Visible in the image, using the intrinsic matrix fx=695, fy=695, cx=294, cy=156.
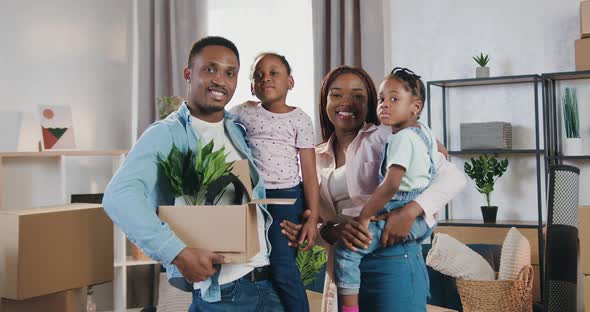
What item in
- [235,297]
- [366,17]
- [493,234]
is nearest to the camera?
[235,297]

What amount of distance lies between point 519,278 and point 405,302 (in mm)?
1973

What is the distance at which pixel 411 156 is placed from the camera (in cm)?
188

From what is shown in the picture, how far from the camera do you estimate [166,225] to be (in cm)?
151

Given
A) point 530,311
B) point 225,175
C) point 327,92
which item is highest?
point 327,92

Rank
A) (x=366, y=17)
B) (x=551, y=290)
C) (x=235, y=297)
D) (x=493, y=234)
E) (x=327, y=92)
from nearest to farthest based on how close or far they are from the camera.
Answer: (x=235, y=297), (x=327, y=92), (x=551, y=290), (x=493, y=234), (x=366, y=17)

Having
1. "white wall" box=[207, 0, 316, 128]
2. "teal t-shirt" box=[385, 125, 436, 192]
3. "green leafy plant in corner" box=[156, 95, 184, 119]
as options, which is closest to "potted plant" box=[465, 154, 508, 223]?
"white wall" box=[207, 0, 316, 128]

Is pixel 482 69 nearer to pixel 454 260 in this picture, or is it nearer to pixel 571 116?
pixel 571 116

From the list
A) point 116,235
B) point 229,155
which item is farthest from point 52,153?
point 229,155

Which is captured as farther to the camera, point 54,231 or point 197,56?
point 54,231

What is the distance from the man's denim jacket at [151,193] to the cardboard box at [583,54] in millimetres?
2815

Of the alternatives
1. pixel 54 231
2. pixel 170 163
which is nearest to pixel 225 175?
pixel 170 163

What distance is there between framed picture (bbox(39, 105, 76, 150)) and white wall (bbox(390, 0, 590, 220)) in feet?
7.20

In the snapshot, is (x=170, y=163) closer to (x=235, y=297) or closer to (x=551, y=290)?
(x=235, y=297)

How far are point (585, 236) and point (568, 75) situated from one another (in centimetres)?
137
